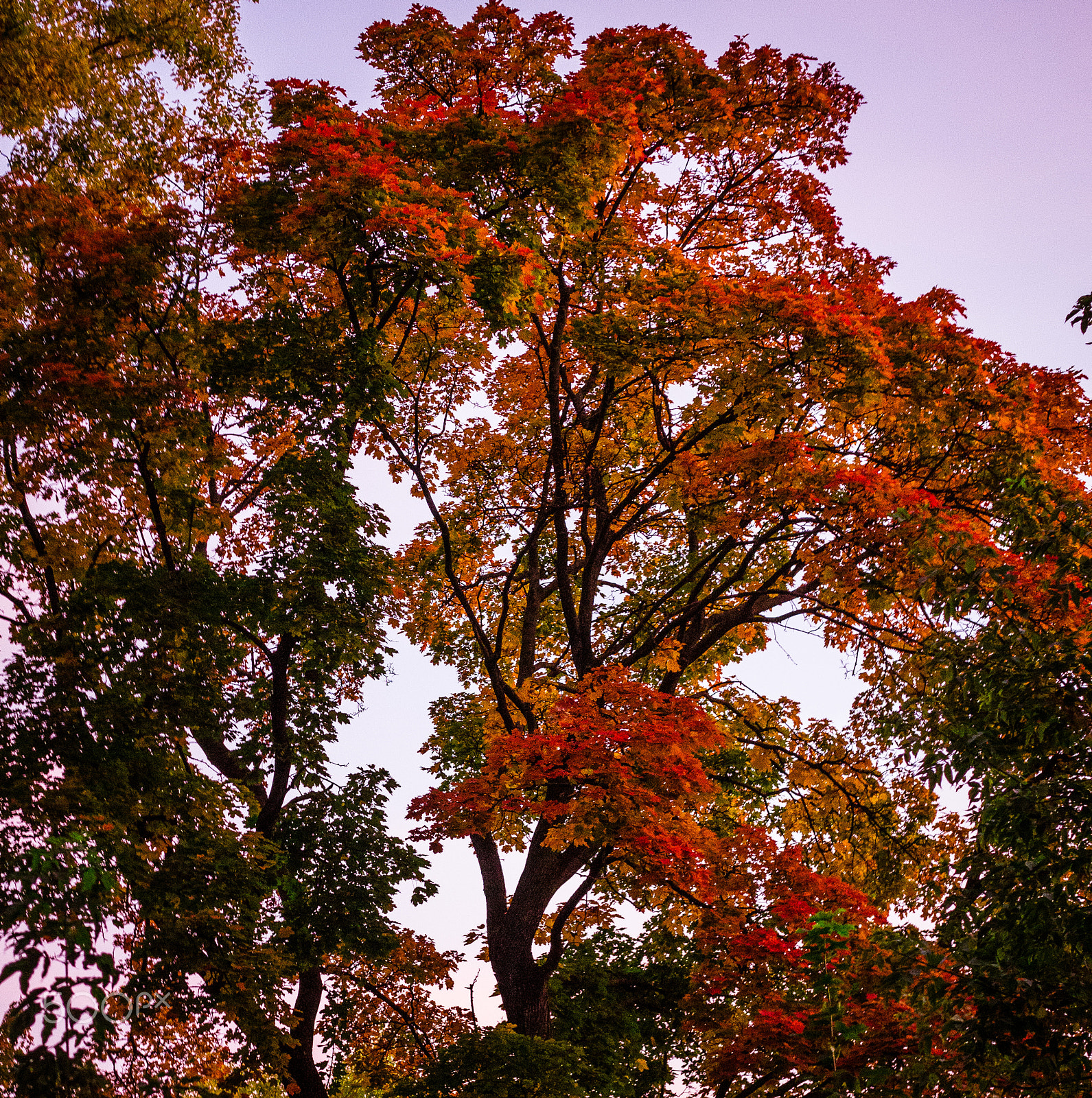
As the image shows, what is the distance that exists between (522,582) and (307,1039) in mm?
7373

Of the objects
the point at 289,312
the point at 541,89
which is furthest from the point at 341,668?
the point at 541,89

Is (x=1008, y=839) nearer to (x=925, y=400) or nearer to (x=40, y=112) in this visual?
(x=925, y=400)

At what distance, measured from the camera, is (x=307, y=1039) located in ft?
40.7

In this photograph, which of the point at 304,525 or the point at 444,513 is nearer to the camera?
the point at 304,525

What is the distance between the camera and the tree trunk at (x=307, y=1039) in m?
12.0

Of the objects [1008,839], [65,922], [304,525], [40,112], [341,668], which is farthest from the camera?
[40,112]

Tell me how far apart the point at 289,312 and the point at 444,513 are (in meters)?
4.68

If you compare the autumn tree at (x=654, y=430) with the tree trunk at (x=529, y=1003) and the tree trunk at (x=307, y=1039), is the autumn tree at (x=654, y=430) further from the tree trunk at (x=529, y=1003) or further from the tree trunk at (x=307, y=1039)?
the tree trunk at (x=307, y=1039)

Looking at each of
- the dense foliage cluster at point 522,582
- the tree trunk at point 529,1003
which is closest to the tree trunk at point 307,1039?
Result: the dense foliage cluster at point 522,582

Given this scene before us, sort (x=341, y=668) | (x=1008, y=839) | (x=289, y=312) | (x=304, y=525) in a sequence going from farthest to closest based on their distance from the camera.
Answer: (x=341, y=668)
(x=289, y=312)
(x=304, y=525)
(x=1008, y=839)

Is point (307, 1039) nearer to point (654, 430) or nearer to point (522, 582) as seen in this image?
point (522, 582)

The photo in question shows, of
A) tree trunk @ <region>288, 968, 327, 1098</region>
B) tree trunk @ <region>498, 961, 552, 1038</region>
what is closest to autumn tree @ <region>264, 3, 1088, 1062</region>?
tree trunk @ <region>498, 961, 552, 1038</region>

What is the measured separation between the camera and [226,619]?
430 inches

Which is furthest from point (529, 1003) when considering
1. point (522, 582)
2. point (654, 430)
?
point (654, 430)
